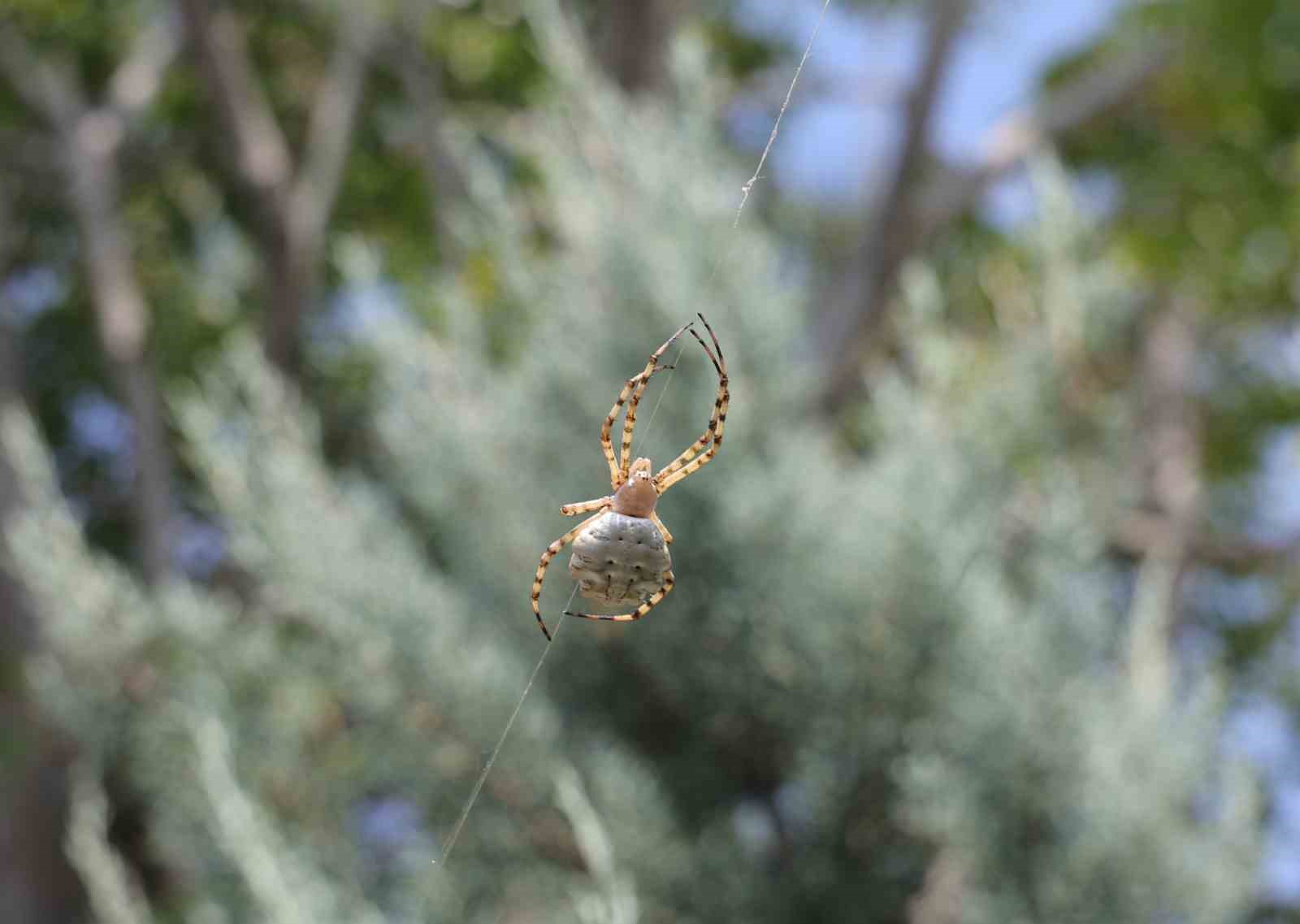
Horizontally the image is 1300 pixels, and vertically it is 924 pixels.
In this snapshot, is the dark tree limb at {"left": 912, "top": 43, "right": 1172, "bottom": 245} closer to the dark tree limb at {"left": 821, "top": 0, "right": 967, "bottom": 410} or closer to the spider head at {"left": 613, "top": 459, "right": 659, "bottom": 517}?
the dark tree limb at {"left": 821, "top": 0, "right": 967, "bottom": 410}

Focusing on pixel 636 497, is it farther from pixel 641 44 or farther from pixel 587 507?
pixel 641 44

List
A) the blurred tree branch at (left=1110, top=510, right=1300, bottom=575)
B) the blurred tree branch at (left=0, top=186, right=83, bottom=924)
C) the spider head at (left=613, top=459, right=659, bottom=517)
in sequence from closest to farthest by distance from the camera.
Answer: the spider head at (left=613, top=459, right=659, bottom=517) → the blurred tree branch at (left=1110, top=510, right=1300, bottom=575) → the blurred tree branch at (left=0, top=186, right=83, bottom=924)

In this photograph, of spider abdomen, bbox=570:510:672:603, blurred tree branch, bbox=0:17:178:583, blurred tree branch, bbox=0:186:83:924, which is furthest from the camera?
blurred tree branch, bbox=0:186:83:924

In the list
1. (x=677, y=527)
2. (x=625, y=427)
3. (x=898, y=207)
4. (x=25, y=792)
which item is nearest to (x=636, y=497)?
(x=625, y=427)

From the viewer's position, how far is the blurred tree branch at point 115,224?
6973 mm

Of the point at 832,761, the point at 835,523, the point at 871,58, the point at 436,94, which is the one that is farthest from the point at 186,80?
the point at 832,761

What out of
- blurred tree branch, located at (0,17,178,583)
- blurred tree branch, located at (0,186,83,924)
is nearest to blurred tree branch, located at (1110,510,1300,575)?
blurred tree branch, located at (0,17,178,583)

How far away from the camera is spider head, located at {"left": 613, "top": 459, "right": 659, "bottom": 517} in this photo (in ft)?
6.17

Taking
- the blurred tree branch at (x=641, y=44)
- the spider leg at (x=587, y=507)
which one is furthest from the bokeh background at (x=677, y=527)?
the spider leg at (x=587, y=507)

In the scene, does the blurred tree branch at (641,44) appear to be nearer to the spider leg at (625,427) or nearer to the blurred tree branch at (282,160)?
the blurred tree branch at (282,160)

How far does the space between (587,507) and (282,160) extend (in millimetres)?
5915

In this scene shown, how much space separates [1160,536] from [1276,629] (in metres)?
1.77

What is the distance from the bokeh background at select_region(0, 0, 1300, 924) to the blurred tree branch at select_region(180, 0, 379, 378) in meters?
0.03

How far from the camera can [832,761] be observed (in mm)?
4246
